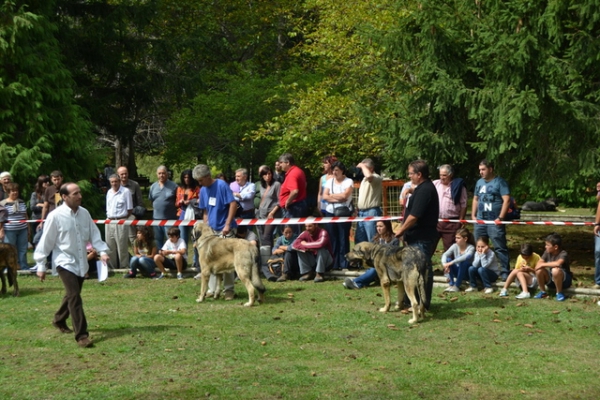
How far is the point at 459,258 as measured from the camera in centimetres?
1331

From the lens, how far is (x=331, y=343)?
10008 millimetres

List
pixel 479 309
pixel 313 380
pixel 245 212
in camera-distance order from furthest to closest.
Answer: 1. pixel 245 212
2. pixel 479 309
3. pixel 313 380

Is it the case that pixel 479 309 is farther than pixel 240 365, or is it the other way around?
pixel 479 309

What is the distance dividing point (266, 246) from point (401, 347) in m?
6.33

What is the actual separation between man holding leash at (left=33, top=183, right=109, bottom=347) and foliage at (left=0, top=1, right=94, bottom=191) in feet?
40.9

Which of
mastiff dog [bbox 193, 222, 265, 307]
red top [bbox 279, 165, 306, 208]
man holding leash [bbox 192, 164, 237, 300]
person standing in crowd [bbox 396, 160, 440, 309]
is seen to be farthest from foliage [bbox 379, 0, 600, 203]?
mastiff dog [bbox 193, 222, 265, 307]

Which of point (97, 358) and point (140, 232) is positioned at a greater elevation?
point (140, 232)

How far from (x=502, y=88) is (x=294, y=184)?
4.06m

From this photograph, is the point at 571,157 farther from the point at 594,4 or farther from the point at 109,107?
the point at 109,107

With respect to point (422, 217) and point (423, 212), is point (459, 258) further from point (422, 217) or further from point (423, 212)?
point (423, 212)

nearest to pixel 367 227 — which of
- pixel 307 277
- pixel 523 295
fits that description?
pixel 307 277

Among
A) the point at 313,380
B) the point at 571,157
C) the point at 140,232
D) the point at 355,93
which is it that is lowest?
the point at 313,380

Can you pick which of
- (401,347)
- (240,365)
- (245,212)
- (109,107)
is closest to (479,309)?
(401,347)

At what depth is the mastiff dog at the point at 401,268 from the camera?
11273mm
